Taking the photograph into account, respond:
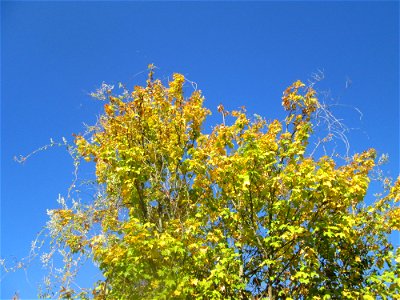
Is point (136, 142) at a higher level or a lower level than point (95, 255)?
higher

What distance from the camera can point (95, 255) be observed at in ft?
27.9

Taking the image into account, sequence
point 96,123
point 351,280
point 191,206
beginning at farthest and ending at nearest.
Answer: point 96,123 → point 191,206 → point 351,280

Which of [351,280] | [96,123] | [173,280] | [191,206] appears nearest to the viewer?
[173,280]

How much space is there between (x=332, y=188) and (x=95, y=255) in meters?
4.71

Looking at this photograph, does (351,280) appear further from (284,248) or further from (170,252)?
(170,252)

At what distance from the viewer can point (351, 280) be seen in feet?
27.6

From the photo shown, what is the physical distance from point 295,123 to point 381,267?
351 centimetres

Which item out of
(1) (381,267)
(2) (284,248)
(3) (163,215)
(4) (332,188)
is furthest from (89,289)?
(1) (381,267)

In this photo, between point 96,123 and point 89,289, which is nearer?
point 89,289

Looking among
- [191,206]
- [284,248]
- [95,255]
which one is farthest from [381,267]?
[95,255]

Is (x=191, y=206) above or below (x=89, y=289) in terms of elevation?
above

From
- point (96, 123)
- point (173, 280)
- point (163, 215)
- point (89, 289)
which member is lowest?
point (173, 280)

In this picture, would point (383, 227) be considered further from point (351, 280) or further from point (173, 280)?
point (173, 280)

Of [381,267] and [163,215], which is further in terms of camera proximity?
[163,215]
